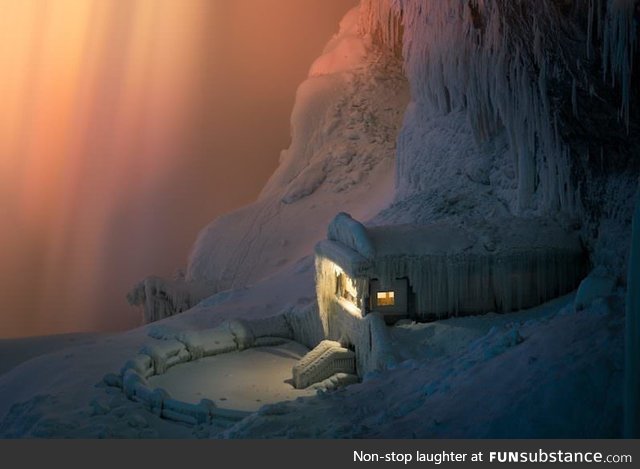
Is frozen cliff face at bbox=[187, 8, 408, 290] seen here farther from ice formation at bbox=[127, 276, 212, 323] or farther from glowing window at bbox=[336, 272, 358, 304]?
glowing window at bbox=[336, 272, 358, 304]

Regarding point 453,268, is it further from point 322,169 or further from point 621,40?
point 322,169

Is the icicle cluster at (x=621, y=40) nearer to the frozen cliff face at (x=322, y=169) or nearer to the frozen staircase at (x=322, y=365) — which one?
the frozen staircase at (x=322, y=365)

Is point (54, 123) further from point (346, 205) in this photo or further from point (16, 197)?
point (346, 205)

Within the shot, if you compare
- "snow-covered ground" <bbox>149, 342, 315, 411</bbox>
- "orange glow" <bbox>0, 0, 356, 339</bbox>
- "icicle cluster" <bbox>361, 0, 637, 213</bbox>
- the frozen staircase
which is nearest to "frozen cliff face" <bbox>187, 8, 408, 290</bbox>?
"orange glow" <bbox>0, 0, 356, 339</bbox>

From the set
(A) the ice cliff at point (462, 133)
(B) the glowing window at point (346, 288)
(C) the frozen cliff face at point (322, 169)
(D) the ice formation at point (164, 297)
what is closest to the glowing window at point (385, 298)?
(B) the glowing window at point (346, 288)

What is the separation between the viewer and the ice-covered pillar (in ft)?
29.4

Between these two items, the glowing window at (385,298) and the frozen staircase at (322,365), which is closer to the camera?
the frozen staircase at (322,365)

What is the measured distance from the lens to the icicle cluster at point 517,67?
17906 millimetres

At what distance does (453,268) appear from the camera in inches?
773

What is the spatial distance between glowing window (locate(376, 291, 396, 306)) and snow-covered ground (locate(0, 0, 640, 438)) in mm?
697

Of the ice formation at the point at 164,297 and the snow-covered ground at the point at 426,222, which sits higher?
the snow-covered ground at the point at 426,222

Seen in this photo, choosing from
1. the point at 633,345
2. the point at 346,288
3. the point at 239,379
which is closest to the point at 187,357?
the point at 239,379

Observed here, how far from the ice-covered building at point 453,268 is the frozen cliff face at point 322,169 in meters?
10.5

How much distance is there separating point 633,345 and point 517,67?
40.6 feet
